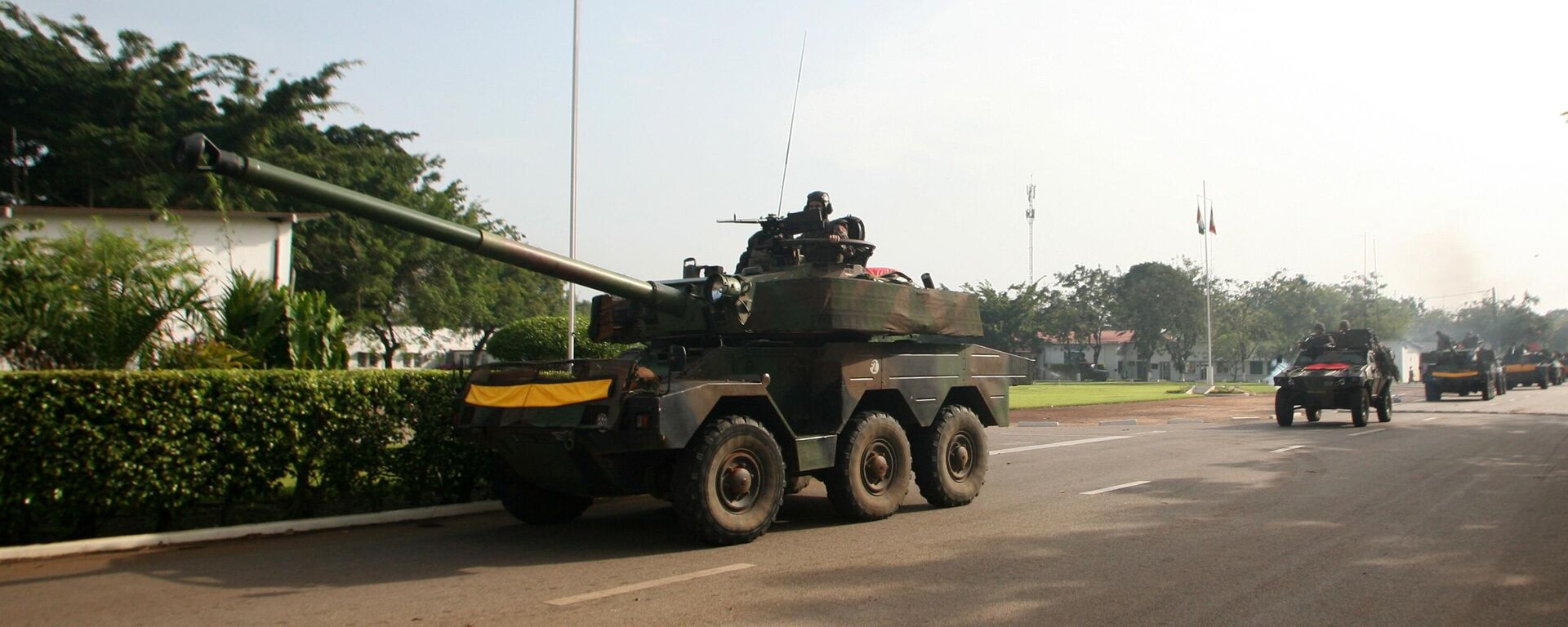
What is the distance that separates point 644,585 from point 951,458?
4.61 m

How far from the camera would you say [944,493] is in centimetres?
1078

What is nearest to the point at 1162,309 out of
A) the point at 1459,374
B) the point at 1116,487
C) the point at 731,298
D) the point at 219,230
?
the point at 1459,374

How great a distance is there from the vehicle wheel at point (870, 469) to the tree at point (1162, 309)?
74182 millimetres

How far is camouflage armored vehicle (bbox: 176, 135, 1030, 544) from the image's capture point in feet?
27.0

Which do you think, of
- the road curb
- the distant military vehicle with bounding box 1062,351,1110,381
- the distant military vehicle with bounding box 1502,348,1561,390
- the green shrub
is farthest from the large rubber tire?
the distant military vehicle with bounding box 1062,351,1110,381

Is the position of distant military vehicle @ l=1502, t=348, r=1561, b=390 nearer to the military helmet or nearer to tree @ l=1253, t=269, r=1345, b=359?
tree @ l=1253, t=269, r=1345, b=359

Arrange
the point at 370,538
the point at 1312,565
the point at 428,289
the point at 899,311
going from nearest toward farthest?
the point at 1312,565
the point at 370,538
the point at 899,311
the point at 428,289

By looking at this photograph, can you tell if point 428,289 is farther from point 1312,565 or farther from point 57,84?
point 1312,565

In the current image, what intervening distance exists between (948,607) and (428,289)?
99.8ft

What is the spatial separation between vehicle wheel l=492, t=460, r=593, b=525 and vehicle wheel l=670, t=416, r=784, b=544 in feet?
5.77

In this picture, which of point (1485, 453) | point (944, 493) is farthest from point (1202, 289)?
point (944, 493)

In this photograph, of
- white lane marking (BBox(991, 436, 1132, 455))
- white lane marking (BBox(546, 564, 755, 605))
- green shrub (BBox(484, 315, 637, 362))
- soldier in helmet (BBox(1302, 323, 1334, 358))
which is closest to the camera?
white lane marking (BBox(546, 564, 755, 605))

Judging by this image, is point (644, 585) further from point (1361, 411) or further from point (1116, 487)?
point (1361, 411)

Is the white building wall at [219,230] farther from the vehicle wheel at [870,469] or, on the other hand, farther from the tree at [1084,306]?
the tree at [1084,306]
